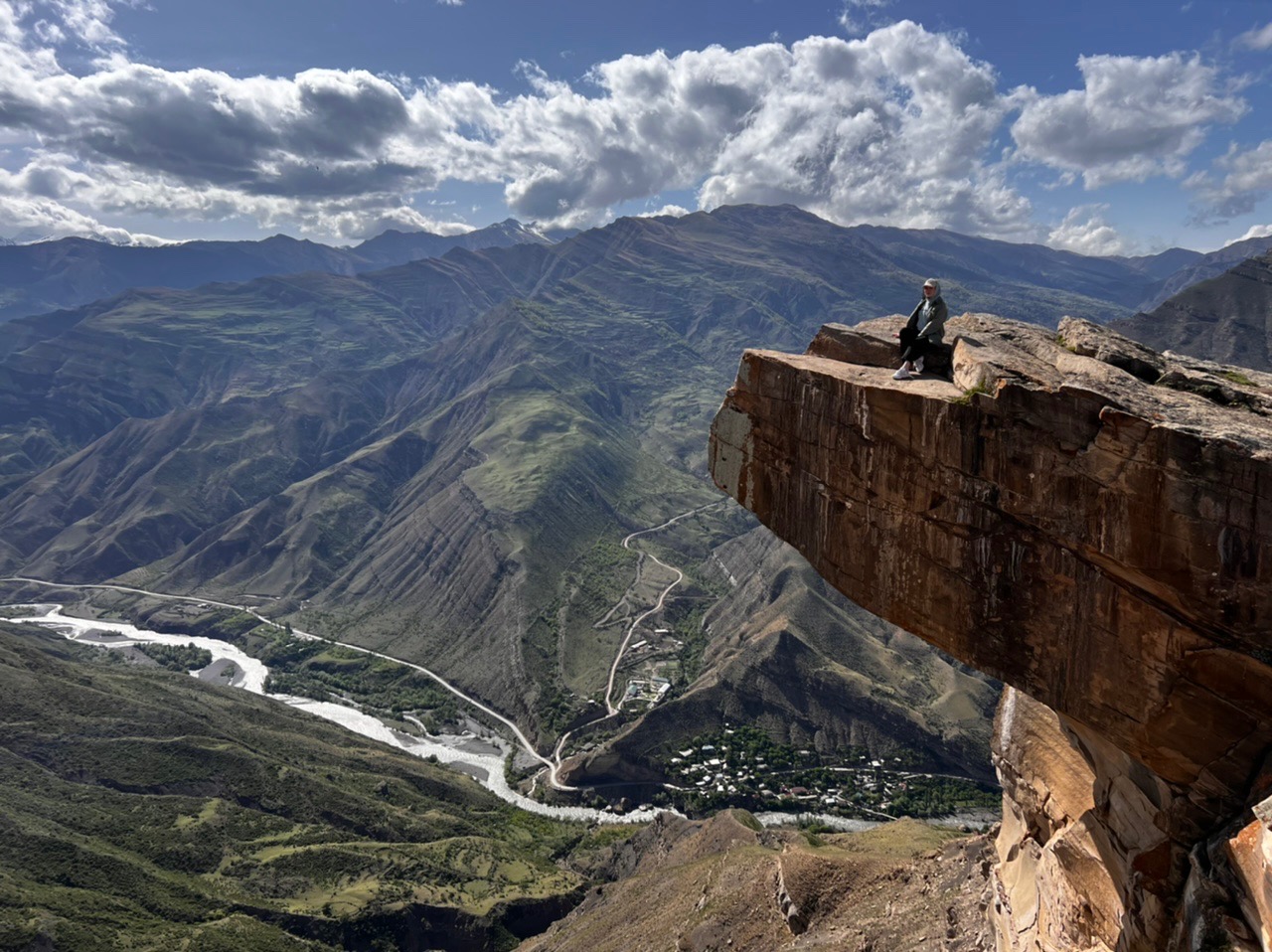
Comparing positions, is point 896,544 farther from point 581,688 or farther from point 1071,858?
point 581,688

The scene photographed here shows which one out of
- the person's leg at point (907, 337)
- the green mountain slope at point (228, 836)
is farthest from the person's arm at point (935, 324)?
the green mountain slope at point (228, 836)

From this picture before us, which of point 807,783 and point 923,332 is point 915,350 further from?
point 807,783

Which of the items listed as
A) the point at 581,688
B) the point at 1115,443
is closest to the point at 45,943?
the point at 1115,443

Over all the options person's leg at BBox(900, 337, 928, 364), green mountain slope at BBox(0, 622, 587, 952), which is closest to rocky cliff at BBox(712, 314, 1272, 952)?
person's leg at BBox(900, 337, 928, 364)

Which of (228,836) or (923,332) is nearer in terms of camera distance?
(923,332)

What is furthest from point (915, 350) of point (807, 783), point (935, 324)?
point (807, 783)

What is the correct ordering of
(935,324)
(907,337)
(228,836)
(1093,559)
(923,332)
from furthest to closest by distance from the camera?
(228,836) → (907,337) → (935,324) → (923,332) → (1093,559)
